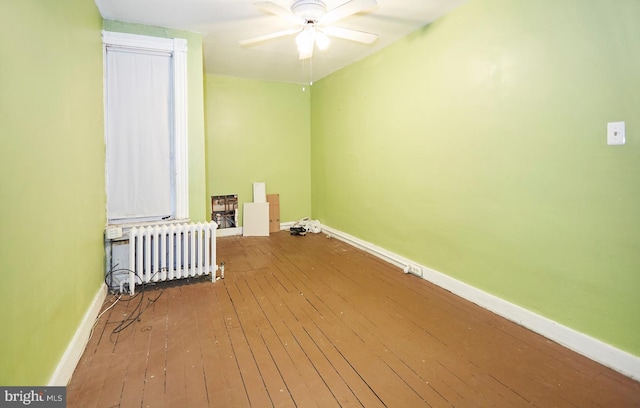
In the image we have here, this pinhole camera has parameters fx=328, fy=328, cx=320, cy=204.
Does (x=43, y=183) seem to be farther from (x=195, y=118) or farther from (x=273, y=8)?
(x=195, y=118)

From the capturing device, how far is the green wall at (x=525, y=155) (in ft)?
6.39

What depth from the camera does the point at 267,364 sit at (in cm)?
204

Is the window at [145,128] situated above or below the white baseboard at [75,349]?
above

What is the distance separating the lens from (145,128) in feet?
10.8

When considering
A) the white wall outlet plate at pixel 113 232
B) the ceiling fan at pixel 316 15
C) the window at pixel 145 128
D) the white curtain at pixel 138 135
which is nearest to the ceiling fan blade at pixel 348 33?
the ceiling fan at pixel 316 15

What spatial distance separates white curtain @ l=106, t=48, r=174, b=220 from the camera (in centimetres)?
316

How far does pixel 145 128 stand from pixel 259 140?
2411mm

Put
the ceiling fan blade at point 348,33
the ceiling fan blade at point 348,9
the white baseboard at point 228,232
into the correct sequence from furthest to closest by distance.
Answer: the white baseboard at point 228,232 < the ceiling fan blade at point 348,33 < the ceiling fan blade at point 348,9

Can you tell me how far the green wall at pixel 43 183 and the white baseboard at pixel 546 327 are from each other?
2978 millimetres

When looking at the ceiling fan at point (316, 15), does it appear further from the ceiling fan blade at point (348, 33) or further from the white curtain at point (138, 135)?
the white curtain at point (138, 135)

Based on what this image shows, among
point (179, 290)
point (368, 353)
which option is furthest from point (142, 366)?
point (368, 353)

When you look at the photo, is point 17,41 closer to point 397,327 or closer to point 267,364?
point 267,364

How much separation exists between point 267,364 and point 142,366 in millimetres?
764

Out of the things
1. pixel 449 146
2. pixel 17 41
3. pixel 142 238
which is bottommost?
pixel 142 238
